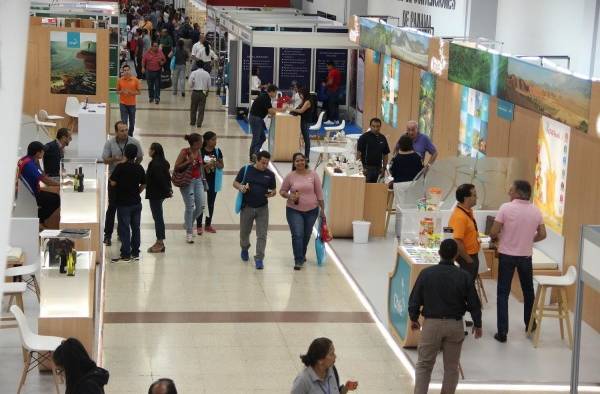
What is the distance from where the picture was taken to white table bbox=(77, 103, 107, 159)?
63.9 feet

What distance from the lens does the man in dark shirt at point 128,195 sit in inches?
481

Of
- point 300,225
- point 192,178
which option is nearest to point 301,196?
point 300,225

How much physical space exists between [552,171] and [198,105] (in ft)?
44.7

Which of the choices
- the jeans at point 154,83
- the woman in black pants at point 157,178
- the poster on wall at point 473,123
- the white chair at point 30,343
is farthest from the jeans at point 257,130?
the white chair at point 30,343

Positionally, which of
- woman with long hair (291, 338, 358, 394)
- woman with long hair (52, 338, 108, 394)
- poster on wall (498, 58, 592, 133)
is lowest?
woman with long hair (52, 338, 108, 394)

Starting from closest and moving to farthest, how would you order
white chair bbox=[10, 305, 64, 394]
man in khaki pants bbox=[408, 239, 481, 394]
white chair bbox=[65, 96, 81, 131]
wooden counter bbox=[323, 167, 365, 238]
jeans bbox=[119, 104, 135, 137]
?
1. man in khaki pants bbox=[408, 239, 481, 394]
2. white chair bbox=[10, 305, 64, 394]
3. wooden counter bbox=[323, 167, 365, 238]
4. jeans bbox=[119, 104, 135, 137]
5. white chair bbox=[65, 96, 81, 131]

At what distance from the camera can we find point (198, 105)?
24156 millimetres

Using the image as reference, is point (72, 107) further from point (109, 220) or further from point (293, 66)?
point (109, 220)

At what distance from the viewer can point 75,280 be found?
9461 millimetres

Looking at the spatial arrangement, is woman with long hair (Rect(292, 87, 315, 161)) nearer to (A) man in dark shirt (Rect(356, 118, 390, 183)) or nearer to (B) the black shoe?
(A) man in dark shirt (Rect(356, 118, 390, 183))

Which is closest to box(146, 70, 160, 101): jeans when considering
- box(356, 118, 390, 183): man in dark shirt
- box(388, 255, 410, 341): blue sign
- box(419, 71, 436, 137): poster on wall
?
box(419, 71, 436, 137): poster on wall

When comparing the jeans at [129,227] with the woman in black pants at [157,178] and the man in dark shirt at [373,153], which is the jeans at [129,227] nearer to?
the woman in black pants at [157,178]

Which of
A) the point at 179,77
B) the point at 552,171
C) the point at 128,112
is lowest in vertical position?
the point at 128,112

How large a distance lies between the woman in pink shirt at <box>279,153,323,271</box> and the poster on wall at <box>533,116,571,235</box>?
94.1 inches
